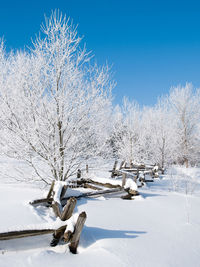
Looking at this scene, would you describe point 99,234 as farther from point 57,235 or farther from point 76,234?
point 57,235

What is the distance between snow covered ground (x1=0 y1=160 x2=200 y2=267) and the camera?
9.05 ft

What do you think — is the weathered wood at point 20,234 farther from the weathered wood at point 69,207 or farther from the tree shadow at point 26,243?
the weathered wood at point 69,207

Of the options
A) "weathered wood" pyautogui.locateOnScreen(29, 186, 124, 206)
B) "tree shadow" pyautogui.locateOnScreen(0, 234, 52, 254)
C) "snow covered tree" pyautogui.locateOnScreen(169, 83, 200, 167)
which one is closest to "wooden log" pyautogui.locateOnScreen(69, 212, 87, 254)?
"tree shadow" pyautogui.locateOnScreen(0, 234, 52, 254)

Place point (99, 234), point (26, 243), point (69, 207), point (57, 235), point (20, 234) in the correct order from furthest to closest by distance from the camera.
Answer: point (99, 234) < point (69, 207) < point (57, 235) < point (26, 243) < point (20, 234)

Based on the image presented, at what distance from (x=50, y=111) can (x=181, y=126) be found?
A: 2079cm

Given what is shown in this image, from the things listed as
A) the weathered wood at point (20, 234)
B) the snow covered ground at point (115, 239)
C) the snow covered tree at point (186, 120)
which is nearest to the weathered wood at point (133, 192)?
the snow covered ground at point (115, 239)

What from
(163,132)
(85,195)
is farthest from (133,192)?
(163,132)

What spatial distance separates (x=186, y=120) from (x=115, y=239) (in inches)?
879

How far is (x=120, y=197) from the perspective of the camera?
6.81 meters

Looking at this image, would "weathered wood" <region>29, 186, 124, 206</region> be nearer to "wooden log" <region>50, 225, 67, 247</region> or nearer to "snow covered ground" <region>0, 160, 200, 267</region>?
"snow covered ground" <region>0, 160, 200, 267</region>

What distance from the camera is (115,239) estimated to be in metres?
3.33

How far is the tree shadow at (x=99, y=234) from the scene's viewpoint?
10.8 feet

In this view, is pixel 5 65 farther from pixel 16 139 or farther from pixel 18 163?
pixel 18 163

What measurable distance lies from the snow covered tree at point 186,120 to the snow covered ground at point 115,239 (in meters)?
18.9
